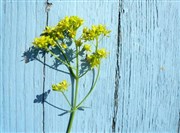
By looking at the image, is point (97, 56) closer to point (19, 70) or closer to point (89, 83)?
point (89, 83)

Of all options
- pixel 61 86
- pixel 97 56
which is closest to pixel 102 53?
pixel 97 56

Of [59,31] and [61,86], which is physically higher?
[59,31]

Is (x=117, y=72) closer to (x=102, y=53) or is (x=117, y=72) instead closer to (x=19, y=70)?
(x=102, y=53)

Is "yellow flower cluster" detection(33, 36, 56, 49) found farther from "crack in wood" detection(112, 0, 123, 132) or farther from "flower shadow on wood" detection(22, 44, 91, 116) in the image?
"crack in wood" detection(112, 0, 123, 132)

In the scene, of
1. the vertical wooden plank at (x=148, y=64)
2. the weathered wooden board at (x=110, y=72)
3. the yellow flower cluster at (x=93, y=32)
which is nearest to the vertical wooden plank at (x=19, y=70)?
the weathered wooden board at (x=110, y=72)

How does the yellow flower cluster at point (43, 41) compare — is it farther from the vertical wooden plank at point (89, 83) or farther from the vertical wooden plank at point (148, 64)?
the vertical wooden plank at point (148, 64)
